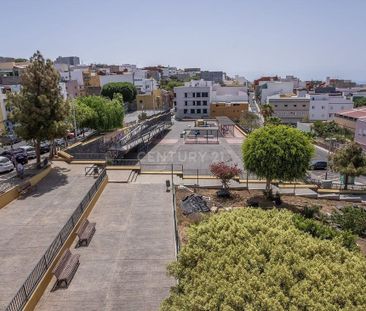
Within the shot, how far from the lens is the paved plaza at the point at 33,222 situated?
452 inches

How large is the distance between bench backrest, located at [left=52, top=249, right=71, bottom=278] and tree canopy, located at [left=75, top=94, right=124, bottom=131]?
24178mm

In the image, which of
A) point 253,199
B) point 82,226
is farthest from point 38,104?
point 253,199

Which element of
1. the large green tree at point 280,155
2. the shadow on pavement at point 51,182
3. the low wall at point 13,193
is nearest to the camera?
the low wall at point 13,193

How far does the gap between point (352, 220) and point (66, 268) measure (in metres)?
15.9

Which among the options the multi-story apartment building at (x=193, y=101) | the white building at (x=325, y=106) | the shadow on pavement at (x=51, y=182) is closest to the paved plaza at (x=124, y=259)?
the shadow on pavement at (x=51, y=182)

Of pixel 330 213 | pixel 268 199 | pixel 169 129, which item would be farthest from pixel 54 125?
pixel 169 129

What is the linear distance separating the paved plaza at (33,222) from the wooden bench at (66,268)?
96 cm

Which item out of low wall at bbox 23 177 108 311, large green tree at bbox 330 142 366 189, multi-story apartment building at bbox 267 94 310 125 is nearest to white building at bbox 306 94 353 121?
multi-story apartment building at bbox 267 94 310 125

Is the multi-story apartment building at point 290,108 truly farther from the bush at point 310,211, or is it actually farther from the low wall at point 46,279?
Result: the low wall at point 46,279

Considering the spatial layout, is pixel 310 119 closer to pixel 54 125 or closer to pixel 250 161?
pixel 250 161

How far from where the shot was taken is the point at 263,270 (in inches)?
302

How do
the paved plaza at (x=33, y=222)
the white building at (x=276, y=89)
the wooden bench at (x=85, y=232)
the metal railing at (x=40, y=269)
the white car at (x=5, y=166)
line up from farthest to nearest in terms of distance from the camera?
the white building at (x=276, y=89) → the white car at (x=5, y=166) → the wooden bench at (x=85, y=232) → the paved plaza at (x=33, y=222) → the metal railing at (x=40, y=269)

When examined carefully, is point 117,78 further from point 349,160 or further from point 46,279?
point 46,279

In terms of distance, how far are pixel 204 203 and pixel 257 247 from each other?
1223cm
